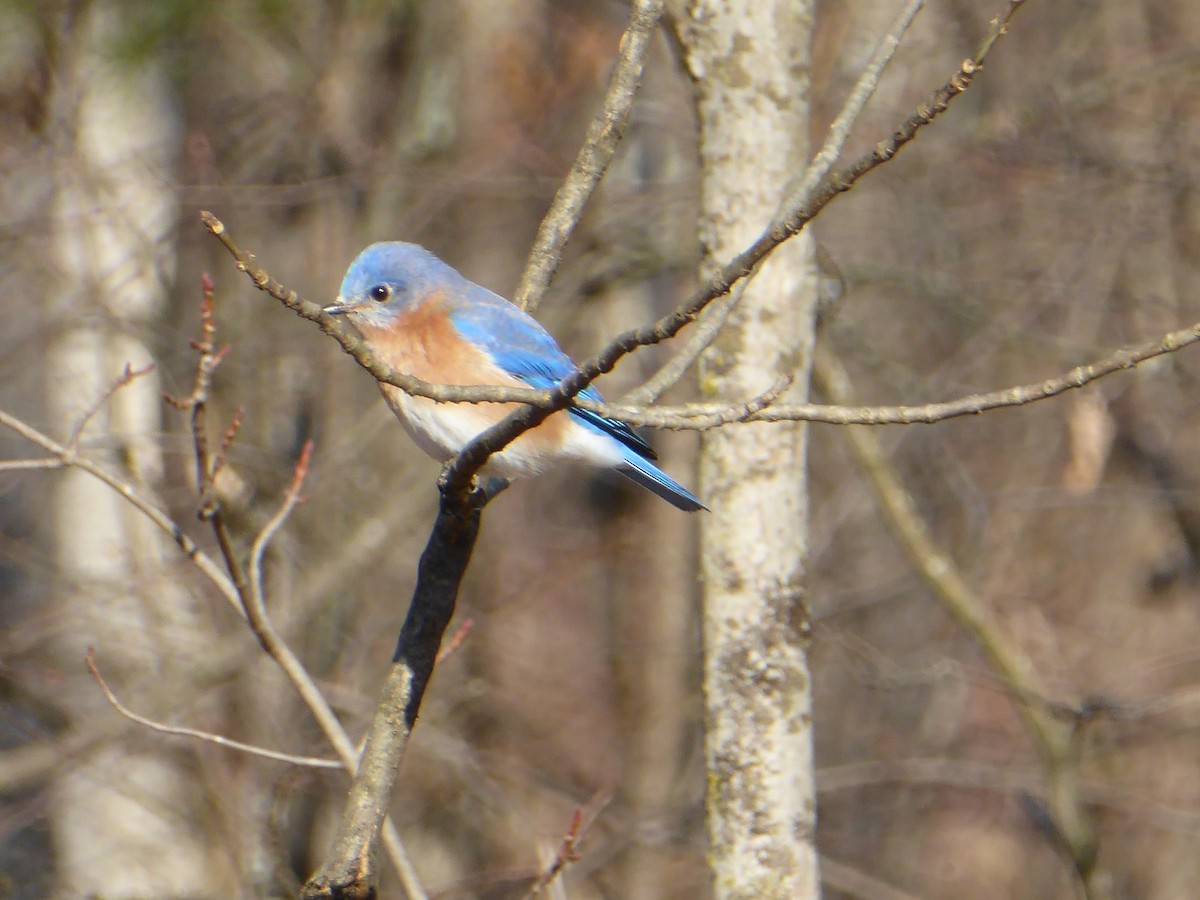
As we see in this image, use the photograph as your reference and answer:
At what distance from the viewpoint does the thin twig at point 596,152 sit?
2396 millimetres

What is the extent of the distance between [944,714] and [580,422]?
556cm

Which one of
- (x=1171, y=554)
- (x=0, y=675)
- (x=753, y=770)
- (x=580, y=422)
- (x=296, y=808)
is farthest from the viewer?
Answer: (x=1171, y=554)

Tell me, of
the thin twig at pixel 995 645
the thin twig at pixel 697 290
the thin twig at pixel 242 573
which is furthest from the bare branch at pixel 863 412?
the thin twig at pixel 995 645

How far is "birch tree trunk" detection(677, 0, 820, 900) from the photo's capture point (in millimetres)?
2938

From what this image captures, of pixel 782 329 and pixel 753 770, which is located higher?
pixel 782 329

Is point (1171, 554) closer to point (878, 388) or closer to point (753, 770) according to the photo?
point (878, 388)

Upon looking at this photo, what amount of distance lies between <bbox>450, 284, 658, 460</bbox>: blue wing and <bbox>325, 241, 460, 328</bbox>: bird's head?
0.45ft

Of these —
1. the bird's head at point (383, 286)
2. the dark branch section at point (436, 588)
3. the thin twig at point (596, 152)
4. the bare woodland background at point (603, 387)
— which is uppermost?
the bare woodland background at point (603, 387)

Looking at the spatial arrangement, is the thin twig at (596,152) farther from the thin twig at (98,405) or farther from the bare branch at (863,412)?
the thin twig at (98,405)

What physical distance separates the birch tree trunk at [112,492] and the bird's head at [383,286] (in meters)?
2.28

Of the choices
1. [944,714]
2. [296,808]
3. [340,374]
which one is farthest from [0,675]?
[944,714]

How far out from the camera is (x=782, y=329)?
3045mm

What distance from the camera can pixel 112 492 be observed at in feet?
20.0

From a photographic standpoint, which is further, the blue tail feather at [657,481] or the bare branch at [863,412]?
the blue tail feather at [657,481]
